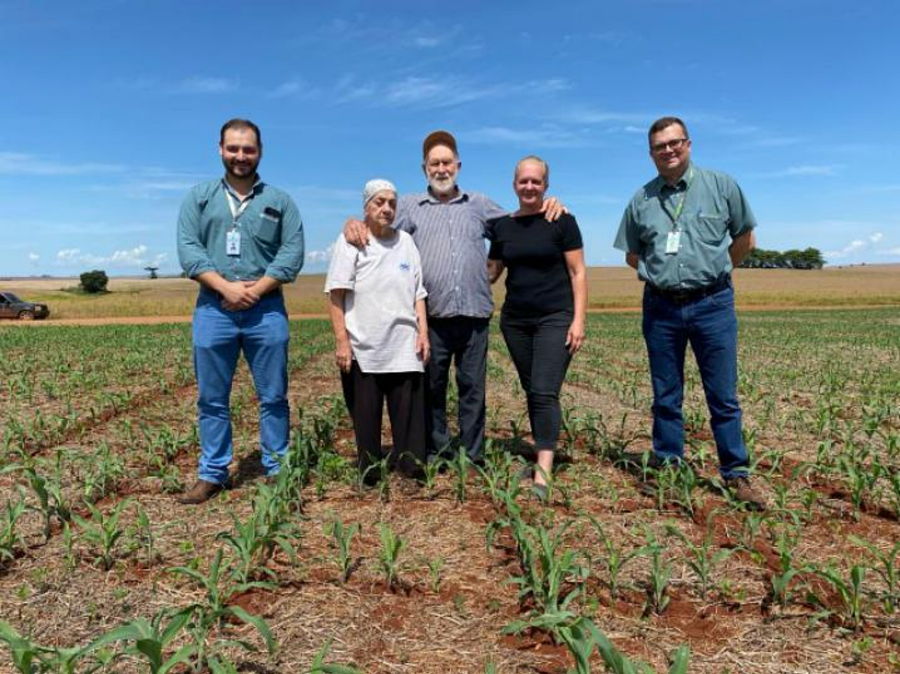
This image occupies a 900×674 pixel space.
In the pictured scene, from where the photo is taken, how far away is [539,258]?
4.18m

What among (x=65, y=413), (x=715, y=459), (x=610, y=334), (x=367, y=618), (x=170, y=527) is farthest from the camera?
(x=610, y=334)

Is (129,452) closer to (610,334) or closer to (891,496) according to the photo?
(891,496)

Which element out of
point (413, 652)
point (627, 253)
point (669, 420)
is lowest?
point (413, 652)

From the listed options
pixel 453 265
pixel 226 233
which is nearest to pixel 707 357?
pixel 453 265

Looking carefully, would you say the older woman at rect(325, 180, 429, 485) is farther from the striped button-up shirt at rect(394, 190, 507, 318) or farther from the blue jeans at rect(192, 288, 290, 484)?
the blue jeans at rect(192, 288, 290, 484)

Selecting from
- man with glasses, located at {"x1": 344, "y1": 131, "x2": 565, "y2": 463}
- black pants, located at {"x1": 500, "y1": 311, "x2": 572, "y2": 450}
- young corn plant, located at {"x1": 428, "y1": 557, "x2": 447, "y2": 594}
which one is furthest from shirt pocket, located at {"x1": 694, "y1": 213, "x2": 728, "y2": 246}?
young corn plant, located at {"x1": 428, "y1": 557, "x2": 447, "y2": 594}

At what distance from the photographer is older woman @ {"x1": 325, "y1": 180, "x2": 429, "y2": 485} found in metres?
4.06

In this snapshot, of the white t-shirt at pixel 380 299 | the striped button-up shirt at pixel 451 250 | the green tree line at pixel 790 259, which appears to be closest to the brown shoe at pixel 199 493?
the white t-shirt at pixel 380 299

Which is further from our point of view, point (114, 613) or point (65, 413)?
point (65, 413)

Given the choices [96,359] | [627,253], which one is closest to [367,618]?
[627,253]

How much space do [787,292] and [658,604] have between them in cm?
5612

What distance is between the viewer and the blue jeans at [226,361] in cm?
410

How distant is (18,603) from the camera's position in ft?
9.04

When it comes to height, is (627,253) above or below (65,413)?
above
